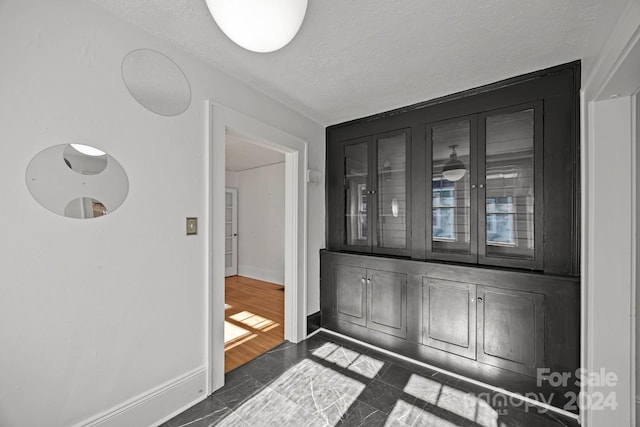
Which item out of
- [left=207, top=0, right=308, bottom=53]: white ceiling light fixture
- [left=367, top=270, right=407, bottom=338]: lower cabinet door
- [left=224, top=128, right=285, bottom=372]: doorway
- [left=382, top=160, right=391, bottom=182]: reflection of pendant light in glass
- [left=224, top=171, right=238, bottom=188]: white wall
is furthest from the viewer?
[left=224, top=171, right=238, bottom=188]: white wall

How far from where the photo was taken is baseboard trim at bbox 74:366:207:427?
1.44 m

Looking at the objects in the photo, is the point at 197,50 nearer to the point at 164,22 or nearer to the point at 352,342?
the point at 164,22

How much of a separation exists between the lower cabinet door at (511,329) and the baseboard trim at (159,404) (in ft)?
7.24

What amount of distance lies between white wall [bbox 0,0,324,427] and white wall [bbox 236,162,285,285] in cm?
336

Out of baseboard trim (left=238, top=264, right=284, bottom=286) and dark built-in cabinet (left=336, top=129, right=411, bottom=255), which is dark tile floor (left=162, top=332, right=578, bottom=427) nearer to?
dark built-in cabinet (left=336, top=129, right=411, bottom=255)

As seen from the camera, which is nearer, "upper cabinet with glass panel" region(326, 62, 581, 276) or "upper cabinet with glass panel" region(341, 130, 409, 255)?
"upper cabinet with glass panel" region(326, 62, 581, 276)

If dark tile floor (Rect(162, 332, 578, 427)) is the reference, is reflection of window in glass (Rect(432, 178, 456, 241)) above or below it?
above

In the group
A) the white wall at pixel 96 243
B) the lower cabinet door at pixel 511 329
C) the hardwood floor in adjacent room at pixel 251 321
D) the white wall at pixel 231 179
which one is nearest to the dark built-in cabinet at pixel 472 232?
the lower cabinet door at pixel 511 329

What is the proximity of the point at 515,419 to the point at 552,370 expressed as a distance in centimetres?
44

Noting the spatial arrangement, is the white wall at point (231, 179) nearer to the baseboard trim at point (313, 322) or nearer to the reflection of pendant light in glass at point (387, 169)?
the baseboard trim at point (313, 322)

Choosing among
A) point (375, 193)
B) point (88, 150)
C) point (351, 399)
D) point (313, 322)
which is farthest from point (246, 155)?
point (351, 399)

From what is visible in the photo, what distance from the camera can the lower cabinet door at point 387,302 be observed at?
2.46 m

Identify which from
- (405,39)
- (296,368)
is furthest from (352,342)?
(405,39)

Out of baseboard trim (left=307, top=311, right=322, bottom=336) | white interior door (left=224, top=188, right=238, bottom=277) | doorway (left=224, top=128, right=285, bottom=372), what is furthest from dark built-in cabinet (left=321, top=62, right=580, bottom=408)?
white interior door (left=224, top=188, right=238, bottom=277)
